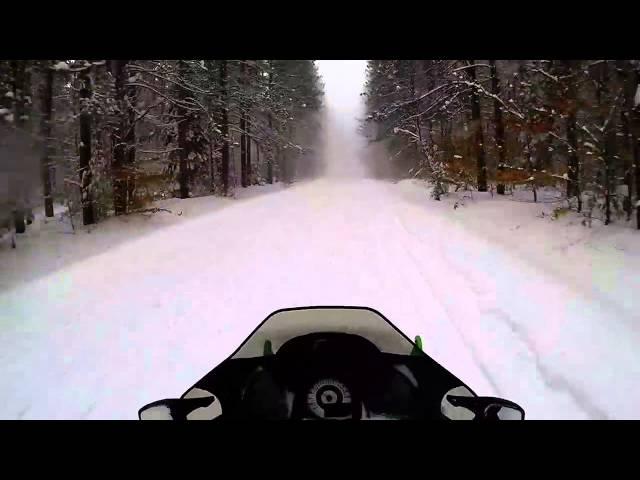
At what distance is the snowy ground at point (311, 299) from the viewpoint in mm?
2695

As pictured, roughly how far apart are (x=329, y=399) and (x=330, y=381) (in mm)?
68

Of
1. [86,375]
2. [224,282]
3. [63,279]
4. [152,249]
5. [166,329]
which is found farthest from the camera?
[152,249]

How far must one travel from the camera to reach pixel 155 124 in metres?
8.95

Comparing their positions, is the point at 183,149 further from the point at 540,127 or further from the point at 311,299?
the point at 540,127

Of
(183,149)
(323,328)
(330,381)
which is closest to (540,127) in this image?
(323,328)

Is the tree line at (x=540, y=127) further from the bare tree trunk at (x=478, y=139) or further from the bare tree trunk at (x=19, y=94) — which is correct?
the bare tree trunk at (x=19, y=94)

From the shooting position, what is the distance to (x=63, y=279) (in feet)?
13.7

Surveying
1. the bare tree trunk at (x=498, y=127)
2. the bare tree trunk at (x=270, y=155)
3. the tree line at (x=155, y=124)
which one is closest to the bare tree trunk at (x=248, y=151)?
the tree line at (x=155, y=124)

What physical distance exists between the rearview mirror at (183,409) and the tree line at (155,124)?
2.50 metres

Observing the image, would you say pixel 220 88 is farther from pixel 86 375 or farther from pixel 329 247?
pixel 86 375
